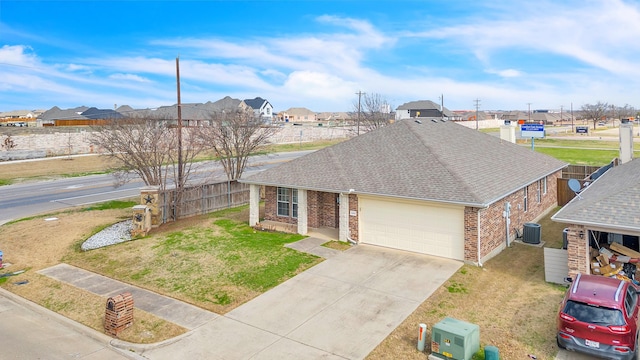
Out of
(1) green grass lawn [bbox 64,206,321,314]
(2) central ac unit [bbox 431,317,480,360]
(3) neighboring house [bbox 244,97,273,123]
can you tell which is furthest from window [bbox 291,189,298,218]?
(3) neighboring house [bbox 244,97,273,123]

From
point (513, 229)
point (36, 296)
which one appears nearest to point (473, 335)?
point (513, 229)

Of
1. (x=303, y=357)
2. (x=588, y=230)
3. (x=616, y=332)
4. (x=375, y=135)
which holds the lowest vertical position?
(x=303, y=357)

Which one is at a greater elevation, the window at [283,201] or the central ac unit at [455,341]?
the window at [283,201]

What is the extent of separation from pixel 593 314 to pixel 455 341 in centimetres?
307

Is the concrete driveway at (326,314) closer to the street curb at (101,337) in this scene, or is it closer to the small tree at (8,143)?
the street curb at (101,337)

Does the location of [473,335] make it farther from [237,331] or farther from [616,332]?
[237,331]

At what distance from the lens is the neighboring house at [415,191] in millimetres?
16516

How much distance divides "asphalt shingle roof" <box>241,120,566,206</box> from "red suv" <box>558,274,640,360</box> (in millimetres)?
5659

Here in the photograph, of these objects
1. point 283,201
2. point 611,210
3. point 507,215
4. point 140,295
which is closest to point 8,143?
point 283,201

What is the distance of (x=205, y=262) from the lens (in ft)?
55.8

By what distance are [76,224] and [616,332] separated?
23.9 meters

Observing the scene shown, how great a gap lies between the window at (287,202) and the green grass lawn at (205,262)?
1.54m

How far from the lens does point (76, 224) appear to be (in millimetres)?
23453

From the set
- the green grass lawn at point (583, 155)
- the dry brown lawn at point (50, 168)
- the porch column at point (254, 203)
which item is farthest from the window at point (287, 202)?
the green grass lawn at point (583, 155)
